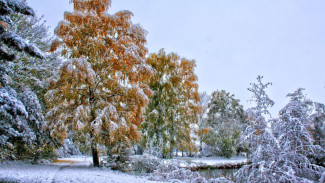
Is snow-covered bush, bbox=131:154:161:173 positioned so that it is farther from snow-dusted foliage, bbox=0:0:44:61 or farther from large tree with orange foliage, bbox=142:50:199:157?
snow-dusted foliage, bbox=0:0:44:61

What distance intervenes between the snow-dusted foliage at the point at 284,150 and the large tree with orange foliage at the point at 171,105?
819 centimetres

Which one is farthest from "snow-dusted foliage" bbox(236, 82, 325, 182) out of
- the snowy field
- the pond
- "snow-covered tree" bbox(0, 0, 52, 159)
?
"snow-covered tree" bbox(0, 0, 52, 159)

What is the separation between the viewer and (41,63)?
9812 mm

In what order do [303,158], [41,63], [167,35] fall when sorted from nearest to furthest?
[303,158] → [41,63] → [167,35]

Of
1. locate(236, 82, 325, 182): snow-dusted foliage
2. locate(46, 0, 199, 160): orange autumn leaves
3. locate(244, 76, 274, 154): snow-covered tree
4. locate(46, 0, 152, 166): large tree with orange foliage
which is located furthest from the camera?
locate(46, 0, 152, 166): large tree with orange foliage

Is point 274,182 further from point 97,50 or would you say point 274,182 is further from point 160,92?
point 160,92

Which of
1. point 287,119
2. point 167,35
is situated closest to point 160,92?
point 287,119

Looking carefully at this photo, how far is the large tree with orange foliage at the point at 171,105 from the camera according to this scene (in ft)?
49.3

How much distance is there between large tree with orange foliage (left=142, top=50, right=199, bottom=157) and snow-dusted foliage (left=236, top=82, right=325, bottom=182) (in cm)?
819

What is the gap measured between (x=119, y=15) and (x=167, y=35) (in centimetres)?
8472

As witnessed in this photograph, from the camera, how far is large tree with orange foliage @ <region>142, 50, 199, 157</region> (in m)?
15.0

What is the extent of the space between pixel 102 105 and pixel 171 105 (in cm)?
669

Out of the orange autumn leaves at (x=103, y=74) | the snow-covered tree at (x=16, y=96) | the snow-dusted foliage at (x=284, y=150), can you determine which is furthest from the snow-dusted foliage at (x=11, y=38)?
the snow-dusted foliage at (x=284, y=150)

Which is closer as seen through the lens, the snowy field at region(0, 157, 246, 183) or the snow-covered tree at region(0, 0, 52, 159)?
the snow-covered tree at region(0, 0, 52, 159)
